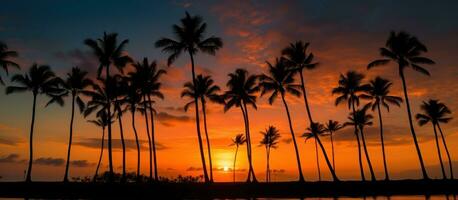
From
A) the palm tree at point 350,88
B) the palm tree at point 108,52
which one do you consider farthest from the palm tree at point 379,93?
the palm tree at point 108,52

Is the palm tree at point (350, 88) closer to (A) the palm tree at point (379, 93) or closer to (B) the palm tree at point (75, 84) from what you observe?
(A) the palm tree at point (379, 93)

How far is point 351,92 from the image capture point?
53219 mm

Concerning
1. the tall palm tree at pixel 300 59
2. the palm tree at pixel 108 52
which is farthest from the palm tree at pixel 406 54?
the palm tree at pixel 108 52

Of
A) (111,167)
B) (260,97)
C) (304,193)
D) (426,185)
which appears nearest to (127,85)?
(111,167)

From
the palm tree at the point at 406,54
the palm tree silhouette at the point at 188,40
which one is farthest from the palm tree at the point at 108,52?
the palm tree at the point at 406,54

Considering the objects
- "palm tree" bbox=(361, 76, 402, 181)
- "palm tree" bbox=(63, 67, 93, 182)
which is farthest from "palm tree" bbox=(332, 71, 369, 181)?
"palm tree" bbox=(63, 67, 93, 182)

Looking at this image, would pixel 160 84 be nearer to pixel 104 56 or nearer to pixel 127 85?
pixel 127 85

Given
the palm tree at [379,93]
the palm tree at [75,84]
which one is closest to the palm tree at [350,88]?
the palm tree at [379,93]

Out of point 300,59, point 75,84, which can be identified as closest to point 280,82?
point 300,59

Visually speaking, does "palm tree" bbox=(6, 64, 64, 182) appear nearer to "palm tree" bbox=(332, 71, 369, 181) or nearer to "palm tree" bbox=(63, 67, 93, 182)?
"palm tree" bbox=(63, 67, 93, 182)

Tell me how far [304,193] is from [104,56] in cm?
2670

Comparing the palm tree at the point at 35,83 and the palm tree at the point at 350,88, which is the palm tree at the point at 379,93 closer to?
the palm tree at the point at 350,88

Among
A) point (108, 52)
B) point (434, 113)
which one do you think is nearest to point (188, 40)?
point (108, 52)

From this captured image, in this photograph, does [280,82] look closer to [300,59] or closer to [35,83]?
[300,59]
